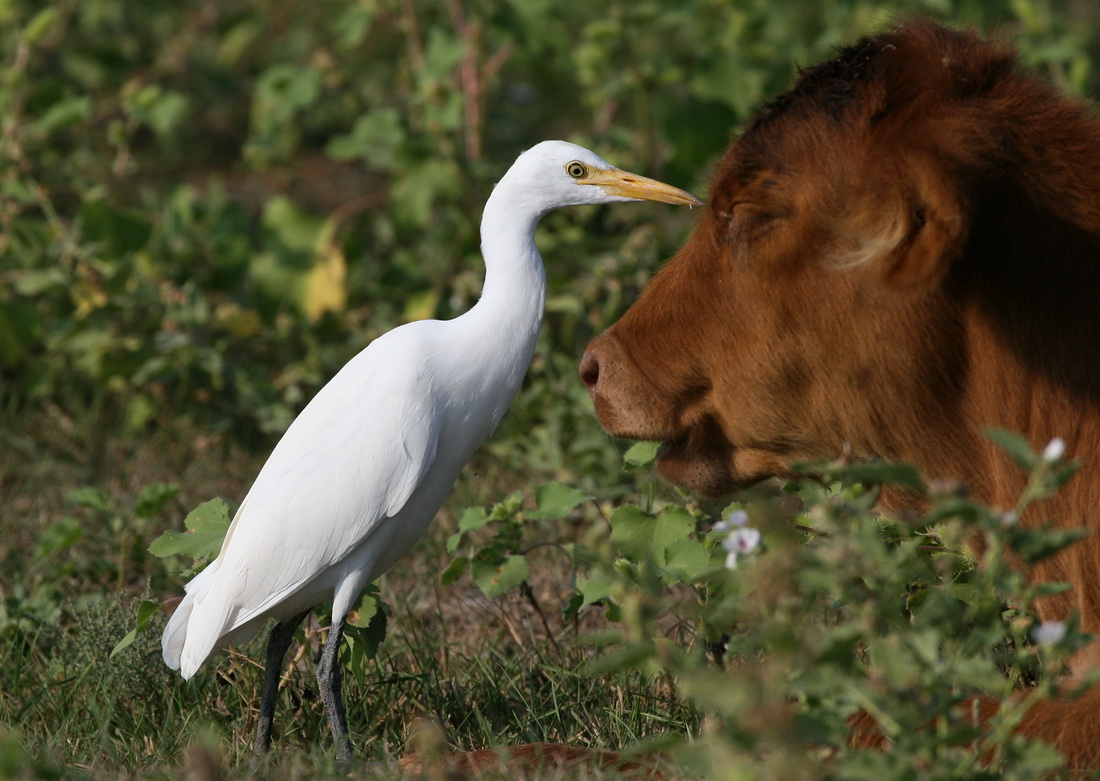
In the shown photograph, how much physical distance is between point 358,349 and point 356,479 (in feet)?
8.31

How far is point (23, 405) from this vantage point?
574cm

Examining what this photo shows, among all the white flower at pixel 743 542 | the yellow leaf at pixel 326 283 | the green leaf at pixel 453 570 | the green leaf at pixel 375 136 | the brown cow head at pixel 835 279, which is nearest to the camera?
the white flower at pixel 743 542

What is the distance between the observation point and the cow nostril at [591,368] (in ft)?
9.86

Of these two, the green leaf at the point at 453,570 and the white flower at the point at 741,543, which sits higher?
the white flower at the point at 741,543

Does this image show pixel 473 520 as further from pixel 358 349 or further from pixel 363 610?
pixel 358 349

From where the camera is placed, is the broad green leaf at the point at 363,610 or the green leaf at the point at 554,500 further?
the green leaf at the point at 554,500

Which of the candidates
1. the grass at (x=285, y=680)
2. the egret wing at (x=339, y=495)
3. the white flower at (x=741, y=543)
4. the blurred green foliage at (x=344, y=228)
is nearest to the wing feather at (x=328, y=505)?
the egret wing at (x=339, y=495)

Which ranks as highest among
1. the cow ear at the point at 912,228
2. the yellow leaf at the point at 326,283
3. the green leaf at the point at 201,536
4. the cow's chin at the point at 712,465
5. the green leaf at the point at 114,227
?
the cow ear at the point at 912,228

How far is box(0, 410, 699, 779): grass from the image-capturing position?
327 centimetres

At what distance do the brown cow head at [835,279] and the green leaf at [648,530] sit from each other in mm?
454

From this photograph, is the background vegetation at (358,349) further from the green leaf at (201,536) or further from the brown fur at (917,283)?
the green leaf at (201,536)

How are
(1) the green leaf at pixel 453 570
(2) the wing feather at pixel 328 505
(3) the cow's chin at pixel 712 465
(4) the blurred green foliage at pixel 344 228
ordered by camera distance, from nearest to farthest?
1. (3) the cow's chin at pixel 712 465
2. (2) the wing feather at pixel 328 505
3. (1) the green leaf at pixel 453 570
4. (4) the blurred green foliage at pixel 344 228

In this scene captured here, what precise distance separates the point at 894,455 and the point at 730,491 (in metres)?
0.39

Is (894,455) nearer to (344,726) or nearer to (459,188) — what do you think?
(344,726)
